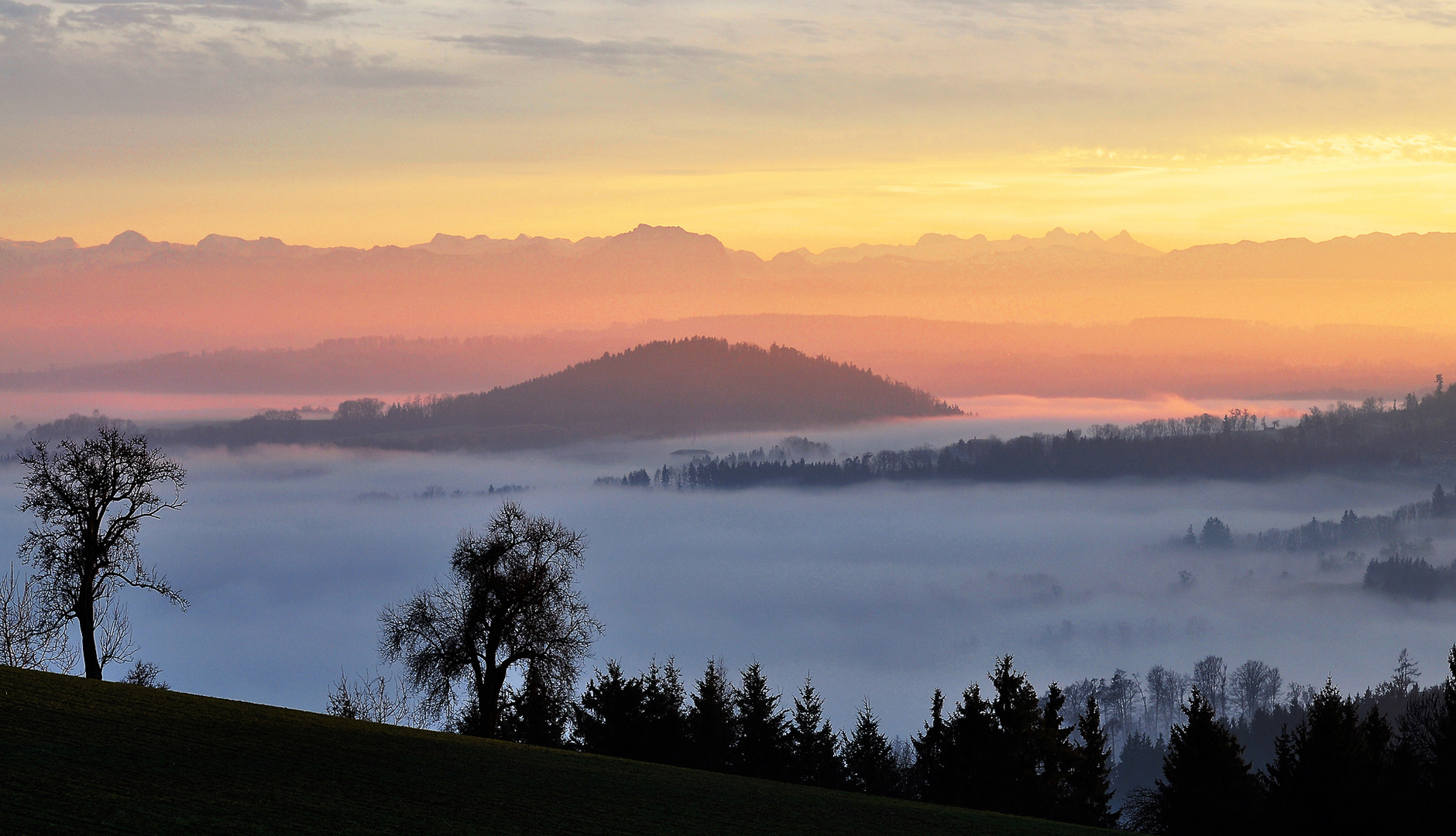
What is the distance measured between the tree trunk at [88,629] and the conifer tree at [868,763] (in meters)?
40.8

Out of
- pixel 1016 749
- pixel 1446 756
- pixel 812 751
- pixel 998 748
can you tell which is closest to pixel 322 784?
pixel 812 751

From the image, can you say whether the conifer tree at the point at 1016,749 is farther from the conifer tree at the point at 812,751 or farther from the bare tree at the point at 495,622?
the bare tree at the point at 495,622

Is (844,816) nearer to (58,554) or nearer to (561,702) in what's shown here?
(561,702)

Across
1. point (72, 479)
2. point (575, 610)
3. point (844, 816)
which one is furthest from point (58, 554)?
point (844, 816)

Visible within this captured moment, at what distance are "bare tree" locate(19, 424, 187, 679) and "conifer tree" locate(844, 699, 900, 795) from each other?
39.4 m

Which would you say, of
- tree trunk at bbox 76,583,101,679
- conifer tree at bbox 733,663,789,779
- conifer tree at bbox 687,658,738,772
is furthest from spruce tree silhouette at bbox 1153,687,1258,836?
tree trunk at bbox 76,583,101,679

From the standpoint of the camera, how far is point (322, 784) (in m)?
34.8

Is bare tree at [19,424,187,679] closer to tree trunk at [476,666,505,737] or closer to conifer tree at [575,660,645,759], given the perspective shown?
tree trunk at [476,666,505,737]

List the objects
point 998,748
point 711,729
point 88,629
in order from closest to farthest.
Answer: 1. point 88,629
2. point 998,748
3. point 711,729

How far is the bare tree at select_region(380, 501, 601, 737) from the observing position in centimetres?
6300

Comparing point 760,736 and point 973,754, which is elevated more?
point 760,736

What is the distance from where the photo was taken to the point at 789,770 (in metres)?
71.8

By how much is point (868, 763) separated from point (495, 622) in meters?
25.4

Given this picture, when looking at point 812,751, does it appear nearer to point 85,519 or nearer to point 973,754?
point 973,754
